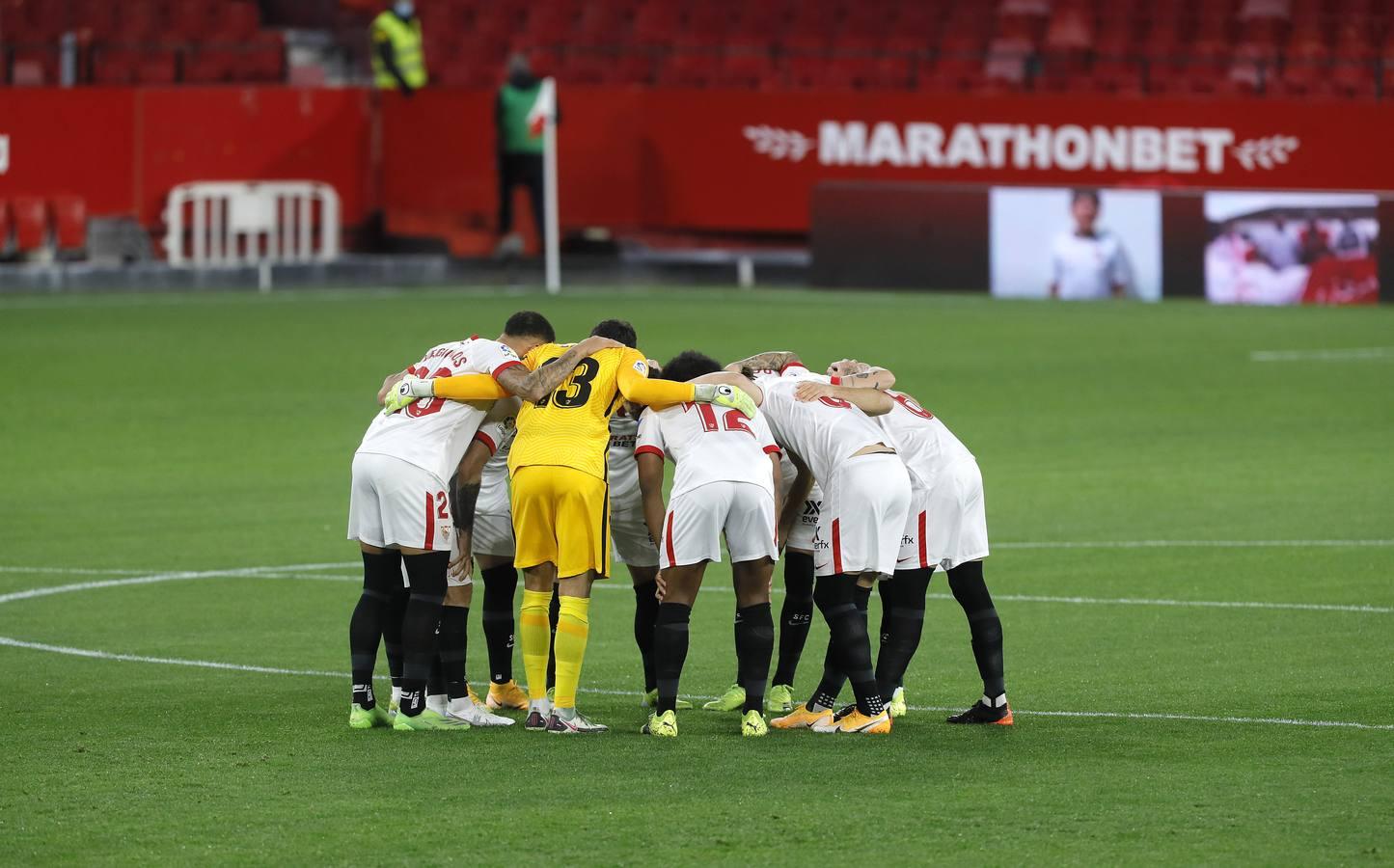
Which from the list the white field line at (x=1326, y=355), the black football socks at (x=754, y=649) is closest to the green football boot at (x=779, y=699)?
the black football socks at (x=754, y=649)

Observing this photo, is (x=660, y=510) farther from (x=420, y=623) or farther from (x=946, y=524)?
(x=946, y=524)

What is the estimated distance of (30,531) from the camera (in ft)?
56.8

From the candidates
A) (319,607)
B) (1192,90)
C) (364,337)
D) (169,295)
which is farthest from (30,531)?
(1192,90)

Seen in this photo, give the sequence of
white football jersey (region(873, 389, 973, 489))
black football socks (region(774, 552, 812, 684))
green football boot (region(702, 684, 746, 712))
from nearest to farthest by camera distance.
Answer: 1. white football jersey (region(873, 389, 973, 489))
2. green football boot (region(702, 684, 746, 712))
3. black football socks (region(774, 552, 812, 684))

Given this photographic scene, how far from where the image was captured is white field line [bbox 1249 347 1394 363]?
26562 mm

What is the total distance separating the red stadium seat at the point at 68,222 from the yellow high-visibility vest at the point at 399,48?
16.5 ft

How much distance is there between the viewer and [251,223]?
3475 cm

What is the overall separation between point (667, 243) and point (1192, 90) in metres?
8.20

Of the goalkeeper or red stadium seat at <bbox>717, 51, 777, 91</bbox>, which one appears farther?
red stadium seat at <bbox>717, 51, 777, 91</bbox>

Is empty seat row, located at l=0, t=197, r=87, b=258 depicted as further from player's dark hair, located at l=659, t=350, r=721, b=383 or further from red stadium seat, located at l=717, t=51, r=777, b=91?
player's dark hair, located at l=659, t=350, r=721, b=383

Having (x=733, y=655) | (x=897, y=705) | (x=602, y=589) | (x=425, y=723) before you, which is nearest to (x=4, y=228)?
(x=602, y=589)

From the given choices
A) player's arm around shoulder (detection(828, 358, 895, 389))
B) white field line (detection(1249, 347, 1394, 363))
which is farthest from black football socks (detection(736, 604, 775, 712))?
white field line (detection(1249, 347, 1394, 363))

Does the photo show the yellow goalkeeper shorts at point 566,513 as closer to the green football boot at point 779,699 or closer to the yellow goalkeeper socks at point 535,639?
the yellow goalkeeper socks at point 535,639

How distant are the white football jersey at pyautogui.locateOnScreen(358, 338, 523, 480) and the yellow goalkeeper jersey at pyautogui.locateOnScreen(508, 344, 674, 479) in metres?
0.26
